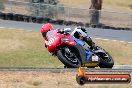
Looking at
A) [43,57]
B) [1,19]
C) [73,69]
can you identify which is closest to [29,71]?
[73,69]

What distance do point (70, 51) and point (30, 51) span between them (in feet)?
35.8

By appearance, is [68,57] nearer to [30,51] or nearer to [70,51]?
[70,51]

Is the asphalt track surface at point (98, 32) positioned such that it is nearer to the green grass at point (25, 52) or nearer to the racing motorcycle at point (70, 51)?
the green grass at point (25, 52)

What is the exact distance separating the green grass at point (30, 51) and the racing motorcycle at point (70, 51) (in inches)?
295

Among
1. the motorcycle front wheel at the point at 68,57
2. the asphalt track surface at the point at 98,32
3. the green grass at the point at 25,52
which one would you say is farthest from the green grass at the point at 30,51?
the motorcycle front wheel at the point at 68,57

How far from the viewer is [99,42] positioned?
27.5 metres

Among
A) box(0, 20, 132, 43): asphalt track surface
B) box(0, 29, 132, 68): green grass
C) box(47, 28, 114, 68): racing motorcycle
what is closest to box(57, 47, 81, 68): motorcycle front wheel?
box(47, 28, 114, 68): racing motorcycle

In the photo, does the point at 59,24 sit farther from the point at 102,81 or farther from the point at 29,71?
the point at 102,81

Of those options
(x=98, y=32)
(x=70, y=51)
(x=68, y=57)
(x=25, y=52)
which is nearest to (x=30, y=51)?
(x=25, y=52)

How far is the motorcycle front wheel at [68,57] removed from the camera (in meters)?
13.5

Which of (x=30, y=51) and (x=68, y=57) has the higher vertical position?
(x=68, y=57)

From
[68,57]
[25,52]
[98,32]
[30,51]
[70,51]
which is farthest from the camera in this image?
[98,32]

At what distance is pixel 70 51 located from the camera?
13766mm

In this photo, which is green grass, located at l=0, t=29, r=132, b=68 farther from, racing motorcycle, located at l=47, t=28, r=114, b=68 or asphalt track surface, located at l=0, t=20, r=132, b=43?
racing motorcycle, located at l=47, t=28, r=114, b=68
